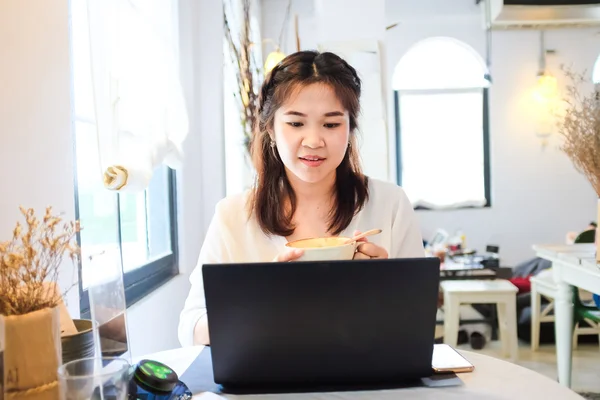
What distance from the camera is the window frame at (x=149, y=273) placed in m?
1.58

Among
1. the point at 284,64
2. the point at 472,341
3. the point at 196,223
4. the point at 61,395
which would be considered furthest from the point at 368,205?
the point at 472,341

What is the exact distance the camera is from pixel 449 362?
969 millimetres

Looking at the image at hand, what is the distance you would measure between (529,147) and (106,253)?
526cm

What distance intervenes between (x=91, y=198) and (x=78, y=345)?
100cm

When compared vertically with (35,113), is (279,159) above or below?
below

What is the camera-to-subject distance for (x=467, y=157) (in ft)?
18.4

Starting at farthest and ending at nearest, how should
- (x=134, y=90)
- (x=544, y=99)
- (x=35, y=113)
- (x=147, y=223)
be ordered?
(x=544, y=99) < (x=147, y=223) < (x=134, y=90) < (x=35, y=113)

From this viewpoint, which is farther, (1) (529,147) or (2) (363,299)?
(1) (529,147)

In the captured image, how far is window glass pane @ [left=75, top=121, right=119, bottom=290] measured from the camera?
171cm

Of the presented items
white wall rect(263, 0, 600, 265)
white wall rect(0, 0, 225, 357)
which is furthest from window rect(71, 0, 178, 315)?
white wall rect(263, 0, 600, 265)

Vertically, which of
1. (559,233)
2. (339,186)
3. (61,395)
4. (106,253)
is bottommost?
(559,233)

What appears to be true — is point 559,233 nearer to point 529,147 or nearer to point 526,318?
point 529,147

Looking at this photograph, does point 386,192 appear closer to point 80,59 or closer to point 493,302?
point 80,59

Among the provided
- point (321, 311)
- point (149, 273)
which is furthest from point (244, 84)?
point (321, 311)
